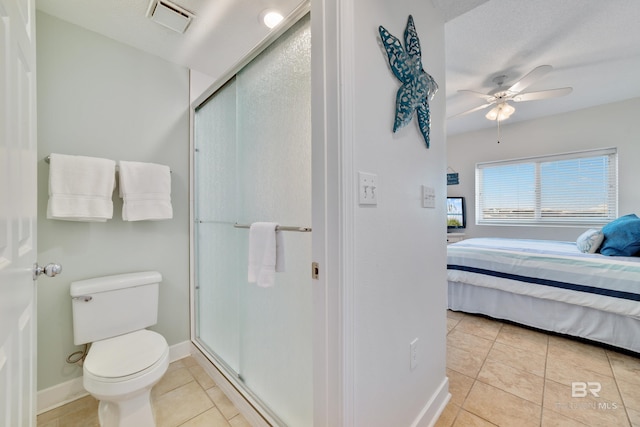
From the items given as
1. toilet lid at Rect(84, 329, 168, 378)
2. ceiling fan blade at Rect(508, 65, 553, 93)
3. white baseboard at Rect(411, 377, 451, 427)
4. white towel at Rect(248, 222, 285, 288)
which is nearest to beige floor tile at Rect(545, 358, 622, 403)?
white baseboard at Rect(411, 377, 451, 427)

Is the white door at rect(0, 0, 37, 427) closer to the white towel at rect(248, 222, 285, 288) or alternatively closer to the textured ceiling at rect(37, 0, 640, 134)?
the white towel at rect(248, 222, 285, 288)

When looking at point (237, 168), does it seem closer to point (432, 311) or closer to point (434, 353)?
point (432, 311)

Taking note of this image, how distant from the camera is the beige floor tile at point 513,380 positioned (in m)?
1.57

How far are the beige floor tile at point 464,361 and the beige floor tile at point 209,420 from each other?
1524 mm

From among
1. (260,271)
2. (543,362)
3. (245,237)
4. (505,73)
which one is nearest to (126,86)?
(245,237)

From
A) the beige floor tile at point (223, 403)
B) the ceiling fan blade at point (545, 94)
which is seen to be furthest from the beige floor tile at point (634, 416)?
the ceiling fan blade at point (545, 94)

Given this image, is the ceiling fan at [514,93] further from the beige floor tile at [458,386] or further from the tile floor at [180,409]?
the tile floor at [180,409]

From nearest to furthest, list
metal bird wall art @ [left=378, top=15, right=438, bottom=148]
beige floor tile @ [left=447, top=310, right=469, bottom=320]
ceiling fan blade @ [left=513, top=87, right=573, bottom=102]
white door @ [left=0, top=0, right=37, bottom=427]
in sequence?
white door @ [left=0, top=0, right=37, bottom=427]
metal bird wall art @ [left=378, top=15, right=438, bottom=148]
ceiling fan blade @ [left=513, top=87, right=573, bottom=102]
beige floor tile @ [left=447, top=310, right=469, bottom=320]

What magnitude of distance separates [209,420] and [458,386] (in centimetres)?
150

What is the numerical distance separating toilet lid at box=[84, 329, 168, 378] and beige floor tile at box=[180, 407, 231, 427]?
421 mm

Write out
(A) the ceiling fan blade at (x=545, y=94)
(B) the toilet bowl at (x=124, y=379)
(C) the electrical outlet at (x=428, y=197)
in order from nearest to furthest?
1. (B) the toilet bowl at (x=124, y=379)
2. (C) the electrical outlet at (x=428, y=197)
3. (A) the ceiling fan blade at (x=545, y=94)

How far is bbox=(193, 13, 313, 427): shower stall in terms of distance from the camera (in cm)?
123

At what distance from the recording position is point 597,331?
6.70 feet

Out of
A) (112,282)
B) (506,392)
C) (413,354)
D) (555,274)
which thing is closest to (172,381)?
(112,282)
